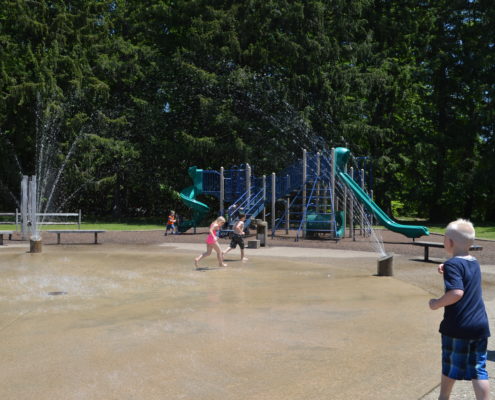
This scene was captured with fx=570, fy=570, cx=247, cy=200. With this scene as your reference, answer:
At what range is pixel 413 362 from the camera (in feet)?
18.8

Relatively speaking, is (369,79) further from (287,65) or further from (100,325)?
(100,325)

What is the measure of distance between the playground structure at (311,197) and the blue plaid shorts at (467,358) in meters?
16.1

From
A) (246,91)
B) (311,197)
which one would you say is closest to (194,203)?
(311,197)

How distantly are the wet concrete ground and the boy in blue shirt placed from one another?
0.89m

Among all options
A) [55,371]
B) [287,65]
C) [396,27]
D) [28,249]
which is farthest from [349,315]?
[396,27]

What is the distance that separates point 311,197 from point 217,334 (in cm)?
1814

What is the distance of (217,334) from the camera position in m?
6.85

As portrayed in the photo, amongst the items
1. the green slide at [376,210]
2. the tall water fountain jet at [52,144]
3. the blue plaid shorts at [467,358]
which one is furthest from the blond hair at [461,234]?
the tall water fountain jet at [52,144]

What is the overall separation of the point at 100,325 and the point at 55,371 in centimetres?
193

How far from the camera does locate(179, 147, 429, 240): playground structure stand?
22547mm

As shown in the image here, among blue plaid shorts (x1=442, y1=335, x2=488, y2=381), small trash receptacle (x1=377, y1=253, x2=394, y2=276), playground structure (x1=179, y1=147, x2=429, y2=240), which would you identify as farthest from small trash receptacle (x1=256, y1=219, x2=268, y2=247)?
blue plaid shorts (x1=442, y1=335, x2=488, y2=381)

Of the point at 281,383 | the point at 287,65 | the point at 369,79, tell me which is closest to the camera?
the point at 281,383

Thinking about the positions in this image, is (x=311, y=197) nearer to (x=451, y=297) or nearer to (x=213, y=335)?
(x=213, y=335)

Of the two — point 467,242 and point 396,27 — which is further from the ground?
point 396,27
